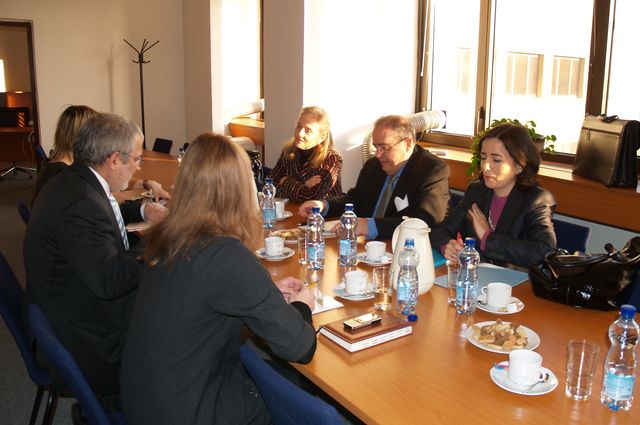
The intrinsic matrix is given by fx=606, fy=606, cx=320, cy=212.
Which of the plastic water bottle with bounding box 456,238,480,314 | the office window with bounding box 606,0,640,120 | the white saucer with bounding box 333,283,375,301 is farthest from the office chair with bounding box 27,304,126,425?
the office window with bounding box 606,0,640,120

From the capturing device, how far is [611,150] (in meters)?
3.53

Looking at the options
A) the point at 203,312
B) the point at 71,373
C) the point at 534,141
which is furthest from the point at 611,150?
the point at 71,373

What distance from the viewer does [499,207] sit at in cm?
281

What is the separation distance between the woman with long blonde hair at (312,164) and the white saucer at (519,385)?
2.34 meters

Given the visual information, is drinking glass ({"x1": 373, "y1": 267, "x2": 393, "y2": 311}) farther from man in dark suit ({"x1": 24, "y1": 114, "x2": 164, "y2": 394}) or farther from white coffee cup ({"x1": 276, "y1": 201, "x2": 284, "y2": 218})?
white coffee cup ({"x1": 276, "y1": 201, "x2": 284, "y2": 218})

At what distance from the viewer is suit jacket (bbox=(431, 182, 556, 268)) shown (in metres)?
2.49

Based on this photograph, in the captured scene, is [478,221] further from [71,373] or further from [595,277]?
[71,373]

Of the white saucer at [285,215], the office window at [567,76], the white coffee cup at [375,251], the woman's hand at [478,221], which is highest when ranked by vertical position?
the office window at [567,76]

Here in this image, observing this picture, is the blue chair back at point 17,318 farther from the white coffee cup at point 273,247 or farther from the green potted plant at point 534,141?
the green potted plant at point 534,141

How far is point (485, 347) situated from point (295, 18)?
4228 mm

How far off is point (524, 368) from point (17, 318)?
66.2 inches

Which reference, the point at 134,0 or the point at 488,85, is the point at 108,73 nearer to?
the point at 134,0

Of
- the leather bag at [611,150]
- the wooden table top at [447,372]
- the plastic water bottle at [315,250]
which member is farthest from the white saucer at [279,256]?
the leather bag at [611,150]

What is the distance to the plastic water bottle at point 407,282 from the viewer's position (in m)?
1.99
